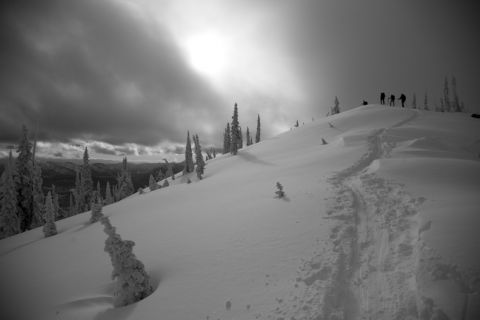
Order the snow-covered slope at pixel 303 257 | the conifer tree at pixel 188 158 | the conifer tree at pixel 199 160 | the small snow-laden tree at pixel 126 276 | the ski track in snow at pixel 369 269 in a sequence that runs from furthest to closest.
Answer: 1. the conifer tree at pixel 188 158
2. the conifer tree at pixel 199 160
3. the small snow-laden tree at pixel 126 276
4. the snow-covered slope at pixel 303 257
5. the ski track in snow at pixel 369 269

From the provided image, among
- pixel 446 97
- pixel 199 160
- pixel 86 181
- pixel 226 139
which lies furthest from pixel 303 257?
pixel 446 97

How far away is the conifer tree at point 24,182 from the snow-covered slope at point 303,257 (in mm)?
28703

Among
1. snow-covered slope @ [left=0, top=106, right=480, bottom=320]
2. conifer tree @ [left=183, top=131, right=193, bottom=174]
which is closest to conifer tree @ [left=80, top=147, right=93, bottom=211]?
conifer tree @ [left=183, top=131, right=193, bottom=174]

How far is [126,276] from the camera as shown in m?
8.98

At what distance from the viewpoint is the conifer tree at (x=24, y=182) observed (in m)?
40.5

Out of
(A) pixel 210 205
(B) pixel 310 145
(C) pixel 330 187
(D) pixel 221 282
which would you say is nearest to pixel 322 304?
(D) pixel 221 282

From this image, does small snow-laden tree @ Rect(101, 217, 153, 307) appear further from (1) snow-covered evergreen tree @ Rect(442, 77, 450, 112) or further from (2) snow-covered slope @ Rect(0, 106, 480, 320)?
(1) snow-covered evergreen tree @ Rect(442, 77, 450, 112)

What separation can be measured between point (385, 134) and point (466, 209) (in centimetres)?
2010

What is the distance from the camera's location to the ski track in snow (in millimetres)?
6559

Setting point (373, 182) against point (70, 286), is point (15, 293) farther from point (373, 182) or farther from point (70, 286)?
point (373, 182)

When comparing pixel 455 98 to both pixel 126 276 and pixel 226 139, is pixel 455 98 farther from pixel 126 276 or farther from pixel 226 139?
pixel 126 276

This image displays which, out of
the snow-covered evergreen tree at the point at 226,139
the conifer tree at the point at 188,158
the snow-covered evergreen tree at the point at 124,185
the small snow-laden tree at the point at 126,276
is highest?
the snow-covered evergreen tree at the point at 226,139

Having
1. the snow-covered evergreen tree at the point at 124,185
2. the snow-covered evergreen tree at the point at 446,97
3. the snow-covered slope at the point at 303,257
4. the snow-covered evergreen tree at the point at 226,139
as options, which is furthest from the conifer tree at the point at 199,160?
the snow-covered evergreen tree at the point at 446,97

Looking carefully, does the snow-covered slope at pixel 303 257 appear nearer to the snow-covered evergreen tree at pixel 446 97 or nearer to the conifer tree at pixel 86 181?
the conifer tree at pixel 86 181
